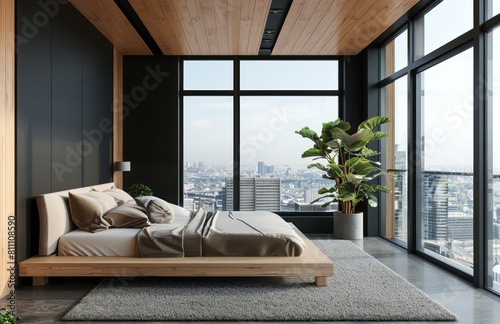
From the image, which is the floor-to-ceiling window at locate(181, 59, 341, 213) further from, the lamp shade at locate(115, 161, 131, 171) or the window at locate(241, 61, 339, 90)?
the lamp shade at locate(115, 161, 131, 171)

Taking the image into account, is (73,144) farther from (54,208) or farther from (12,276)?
(12,276)

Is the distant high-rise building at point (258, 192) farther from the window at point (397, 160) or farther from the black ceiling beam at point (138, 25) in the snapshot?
the black ceiling beam at point (138, 25)

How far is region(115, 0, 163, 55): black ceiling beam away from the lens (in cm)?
518

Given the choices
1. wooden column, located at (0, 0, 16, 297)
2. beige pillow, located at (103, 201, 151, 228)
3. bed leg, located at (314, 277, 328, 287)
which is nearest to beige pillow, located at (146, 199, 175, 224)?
beige pillow, located at (103, 201, 151, 228)

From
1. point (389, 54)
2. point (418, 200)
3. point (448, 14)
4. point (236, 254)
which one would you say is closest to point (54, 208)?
point (236, 254)

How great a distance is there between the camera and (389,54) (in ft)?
22.6

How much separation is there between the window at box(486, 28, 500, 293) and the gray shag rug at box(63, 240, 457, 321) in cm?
72

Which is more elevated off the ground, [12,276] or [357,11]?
[357,11]

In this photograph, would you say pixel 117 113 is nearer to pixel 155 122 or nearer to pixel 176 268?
pixel 155 122

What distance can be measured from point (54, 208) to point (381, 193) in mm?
4765

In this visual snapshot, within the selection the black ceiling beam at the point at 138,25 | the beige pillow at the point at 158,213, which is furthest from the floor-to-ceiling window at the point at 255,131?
the beige pillow at the point at 158,213

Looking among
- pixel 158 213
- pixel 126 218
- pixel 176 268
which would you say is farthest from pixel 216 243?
pixel 126 218

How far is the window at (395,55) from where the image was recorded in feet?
20.7

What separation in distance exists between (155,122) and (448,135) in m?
4.40
